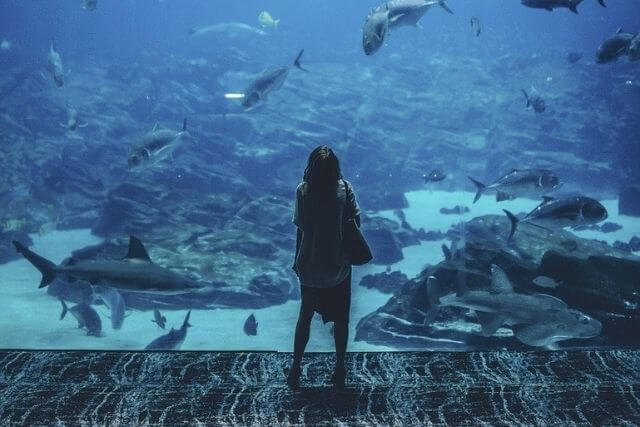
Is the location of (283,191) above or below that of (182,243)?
above

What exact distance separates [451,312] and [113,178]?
51.6 feet

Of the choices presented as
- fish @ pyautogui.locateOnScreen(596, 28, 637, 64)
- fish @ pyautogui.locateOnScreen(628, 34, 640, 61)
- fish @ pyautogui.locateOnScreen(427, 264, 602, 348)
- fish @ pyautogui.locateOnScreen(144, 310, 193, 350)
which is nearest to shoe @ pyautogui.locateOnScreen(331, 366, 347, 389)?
fish @ pyautogui.locateOnScreen(427, 264, 602, 348)

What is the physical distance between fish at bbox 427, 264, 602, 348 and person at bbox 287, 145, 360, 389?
219 cm

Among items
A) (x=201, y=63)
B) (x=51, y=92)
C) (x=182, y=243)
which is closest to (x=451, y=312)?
(x=182, y=243)

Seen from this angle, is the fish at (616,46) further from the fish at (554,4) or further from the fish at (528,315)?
the fish at (528,315)

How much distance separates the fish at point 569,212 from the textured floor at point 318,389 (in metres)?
2.29

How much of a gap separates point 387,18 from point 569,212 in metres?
3.15

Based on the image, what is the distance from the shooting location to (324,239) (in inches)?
110

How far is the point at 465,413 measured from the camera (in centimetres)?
271

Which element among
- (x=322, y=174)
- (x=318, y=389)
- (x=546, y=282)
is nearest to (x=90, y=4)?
(x=322, y=174)

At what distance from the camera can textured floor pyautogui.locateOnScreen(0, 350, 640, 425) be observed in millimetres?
2670

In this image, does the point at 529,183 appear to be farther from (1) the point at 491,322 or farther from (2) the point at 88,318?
(2) the point at 88,318

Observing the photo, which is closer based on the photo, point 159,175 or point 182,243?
point 182,243

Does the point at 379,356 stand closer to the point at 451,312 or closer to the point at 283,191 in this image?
the point at 451,312
